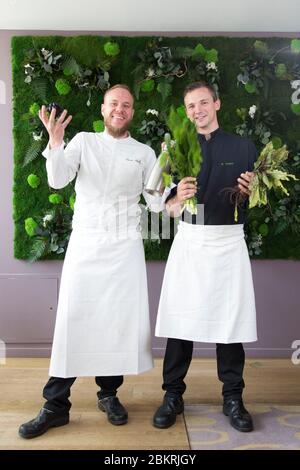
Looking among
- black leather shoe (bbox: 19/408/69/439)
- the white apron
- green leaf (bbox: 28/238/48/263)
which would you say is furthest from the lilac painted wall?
black leather shoe (bbox: 19/408/69/439)

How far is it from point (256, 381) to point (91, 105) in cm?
224

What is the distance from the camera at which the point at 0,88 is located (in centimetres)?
385

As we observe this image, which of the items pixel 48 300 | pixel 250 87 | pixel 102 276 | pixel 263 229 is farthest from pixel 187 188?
pixel 48 300

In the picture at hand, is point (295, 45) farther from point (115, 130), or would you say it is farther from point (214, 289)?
point (214, 289)

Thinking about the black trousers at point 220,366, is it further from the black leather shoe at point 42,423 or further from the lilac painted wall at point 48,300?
the lilac painted wall at point 48,300

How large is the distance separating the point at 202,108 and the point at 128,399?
170cm

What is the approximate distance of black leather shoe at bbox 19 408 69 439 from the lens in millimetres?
2549

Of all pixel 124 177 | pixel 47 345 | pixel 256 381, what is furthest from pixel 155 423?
pixel 47 345

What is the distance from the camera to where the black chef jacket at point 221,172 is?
271 cm

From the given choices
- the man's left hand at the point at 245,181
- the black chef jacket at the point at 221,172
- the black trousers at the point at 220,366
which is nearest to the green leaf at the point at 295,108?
the black chef jacket at the point at 221,172

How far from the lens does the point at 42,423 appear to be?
102 inches

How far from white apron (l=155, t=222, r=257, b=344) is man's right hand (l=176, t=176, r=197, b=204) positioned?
24cm

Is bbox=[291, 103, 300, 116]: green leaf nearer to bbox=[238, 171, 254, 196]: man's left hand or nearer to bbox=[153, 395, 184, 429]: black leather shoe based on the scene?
bbox=[238, 171, 254, 196]: man's left hand

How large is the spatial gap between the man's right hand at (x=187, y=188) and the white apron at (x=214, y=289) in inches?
9.3
